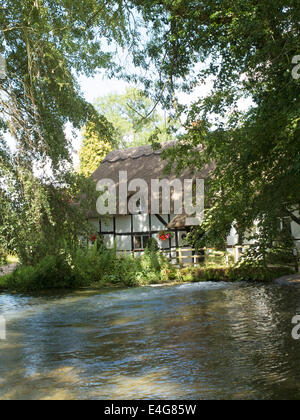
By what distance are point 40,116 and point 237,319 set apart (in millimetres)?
7087

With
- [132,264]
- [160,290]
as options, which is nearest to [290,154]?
[160,290]

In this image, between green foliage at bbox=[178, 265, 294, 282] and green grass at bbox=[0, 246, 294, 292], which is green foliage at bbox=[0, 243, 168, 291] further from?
green foliage at bbox=[178, 265, 294, 282]

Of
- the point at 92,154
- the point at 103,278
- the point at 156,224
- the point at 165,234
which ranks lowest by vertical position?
the point at 103,278

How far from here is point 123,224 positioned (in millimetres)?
27547

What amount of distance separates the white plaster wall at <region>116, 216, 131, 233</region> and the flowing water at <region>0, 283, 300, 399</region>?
9.64 metres

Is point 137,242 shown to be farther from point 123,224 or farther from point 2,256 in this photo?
point 2,256

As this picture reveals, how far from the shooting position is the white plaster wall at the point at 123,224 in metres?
27.3

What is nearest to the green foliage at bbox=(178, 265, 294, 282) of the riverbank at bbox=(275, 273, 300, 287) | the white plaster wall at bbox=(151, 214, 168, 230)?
the riverbank at bbox=(275, 273, 300, 287)

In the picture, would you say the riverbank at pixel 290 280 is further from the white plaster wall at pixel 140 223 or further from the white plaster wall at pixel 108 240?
the white plaster wall at pixel 108 240

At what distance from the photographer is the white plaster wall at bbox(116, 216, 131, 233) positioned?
2731 cm

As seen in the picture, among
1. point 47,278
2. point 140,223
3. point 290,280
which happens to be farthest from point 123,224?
point 290,280

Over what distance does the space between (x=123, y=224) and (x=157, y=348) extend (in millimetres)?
17495

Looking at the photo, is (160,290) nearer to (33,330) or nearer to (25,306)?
(25,306)
